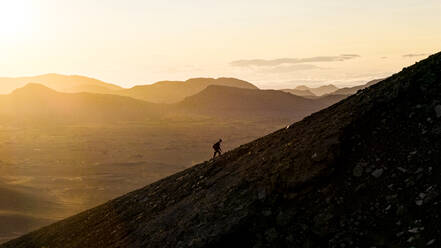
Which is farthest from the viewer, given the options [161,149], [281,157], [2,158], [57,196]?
[161,149]

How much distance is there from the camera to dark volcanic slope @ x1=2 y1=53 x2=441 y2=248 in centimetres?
832

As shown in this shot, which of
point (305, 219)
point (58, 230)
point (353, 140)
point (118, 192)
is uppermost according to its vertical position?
point (353, 140)

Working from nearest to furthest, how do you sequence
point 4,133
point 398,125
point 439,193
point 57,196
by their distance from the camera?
point 439,193 → point 398,125 → point 57,196 → point 4,133

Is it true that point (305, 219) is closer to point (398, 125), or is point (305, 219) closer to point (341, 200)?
point (341, 200)

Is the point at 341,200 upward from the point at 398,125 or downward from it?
downward

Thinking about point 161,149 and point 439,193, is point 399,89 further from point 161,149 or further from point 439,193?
point 161,149

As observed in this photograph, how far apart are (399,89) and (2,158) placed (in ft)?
362

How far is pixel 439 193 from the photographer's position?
26.4 ft

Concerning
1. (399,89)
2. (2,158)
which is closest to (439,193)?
(399,89)

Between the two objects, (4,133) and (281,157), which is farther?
(4,133)

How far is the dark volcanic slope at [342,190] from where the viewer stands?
328 inches

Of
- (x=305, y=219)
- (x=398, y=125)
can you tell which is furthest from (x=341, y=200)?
(x=398, y=125)

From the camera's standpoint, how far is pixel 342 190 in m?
9.43

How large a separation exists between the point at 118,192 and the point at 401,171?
64.2 meters
